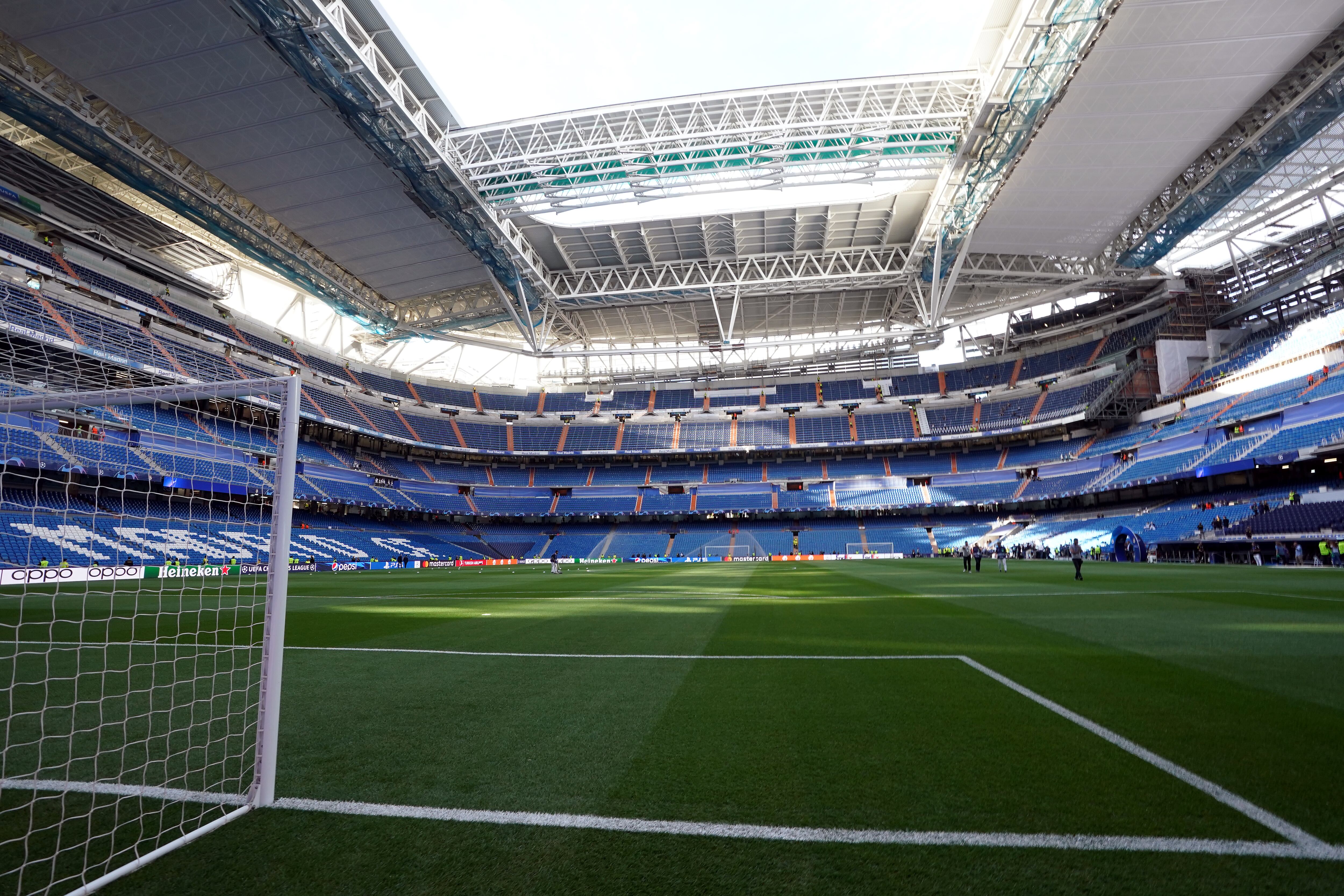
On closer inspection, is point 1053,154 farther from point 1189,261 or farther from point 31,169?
point 31,169

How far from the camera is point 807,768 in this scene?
3412 mm

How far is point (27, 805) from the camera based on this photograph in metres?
3.09

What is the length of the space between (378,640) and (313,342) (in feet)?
159

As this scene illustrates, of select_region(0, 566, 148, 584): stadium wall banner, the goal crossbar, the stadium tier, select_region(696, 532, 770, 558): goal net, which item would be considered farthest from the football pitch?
select_region(696, 532, 770, 558): goal net

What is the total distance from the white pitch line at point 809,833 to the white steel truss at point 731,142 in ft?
80.2

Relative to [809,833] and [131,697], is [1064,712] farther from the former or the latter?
[131,697]

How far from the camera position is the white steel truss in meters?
23.3

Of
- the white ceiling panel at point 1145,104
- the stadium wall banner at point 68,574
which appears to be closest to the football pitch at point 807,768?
the stadium wall banner at point 68,574

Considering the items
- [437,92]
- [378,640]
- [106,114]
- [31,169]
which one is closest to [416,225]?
[437,92]

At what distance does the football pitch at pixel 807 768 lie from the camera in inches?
91.7

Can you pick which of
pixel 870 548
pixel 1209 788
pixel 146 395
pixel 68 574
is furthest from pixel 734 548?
pixel 1209 788

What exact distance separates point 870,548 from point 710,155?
31489mm

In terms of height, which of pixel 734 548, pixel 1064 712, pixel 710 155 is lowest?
pixel 734 548

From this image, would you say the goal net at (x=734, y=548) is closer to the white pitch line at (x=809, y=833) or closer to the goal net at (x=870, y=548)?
the goal net at (x=870, y=548)
